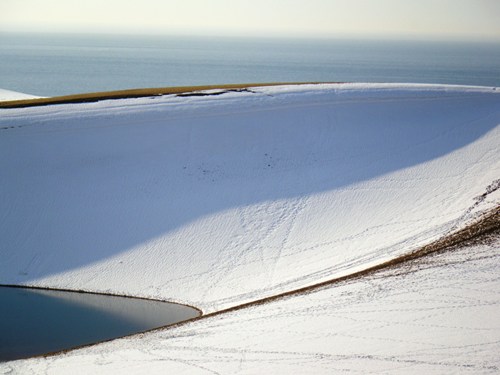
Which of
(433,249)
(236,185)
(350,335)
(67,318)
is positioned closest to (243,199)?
(236,185)

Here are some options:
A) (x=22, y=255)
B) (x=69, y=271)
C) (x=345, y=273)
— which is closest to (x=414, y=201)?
(x=345, y=273)

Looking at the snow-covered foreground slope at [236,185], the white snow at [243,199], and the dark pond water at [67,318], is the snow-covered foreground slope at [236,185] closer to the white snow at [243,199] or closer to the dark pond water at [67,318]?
the white snow at [243,199]

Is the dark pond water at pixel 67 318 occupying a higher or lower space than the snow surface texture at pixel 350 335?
lower

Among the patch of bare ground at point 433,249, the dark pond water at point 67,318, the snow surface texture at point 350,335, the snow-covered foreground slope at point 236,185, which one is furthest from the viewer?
the snow-covered foreground slope at point 236,185

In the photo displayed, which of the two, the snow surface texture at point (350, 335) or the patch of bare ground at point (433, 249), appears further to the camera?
the patch of bare ground at point (433, 249)

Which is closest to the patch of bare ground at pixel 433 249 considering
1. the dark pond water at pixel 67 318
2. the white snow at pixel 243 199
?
the white snow at pixel 243 199

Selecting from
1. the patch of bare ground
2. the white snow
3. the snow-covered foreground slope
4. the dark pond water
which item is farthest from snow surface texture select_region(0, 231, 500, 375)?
the snow-covered foreground slope

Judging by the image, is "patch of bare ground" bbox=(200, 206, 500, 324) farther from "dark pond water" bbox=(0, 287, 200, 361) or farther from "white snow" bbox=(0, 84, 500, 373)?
"dark pond water" bbox=(0, 287, 200, 361)

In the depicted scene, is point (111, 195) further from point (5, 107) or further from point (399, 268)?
point (399, 268)
